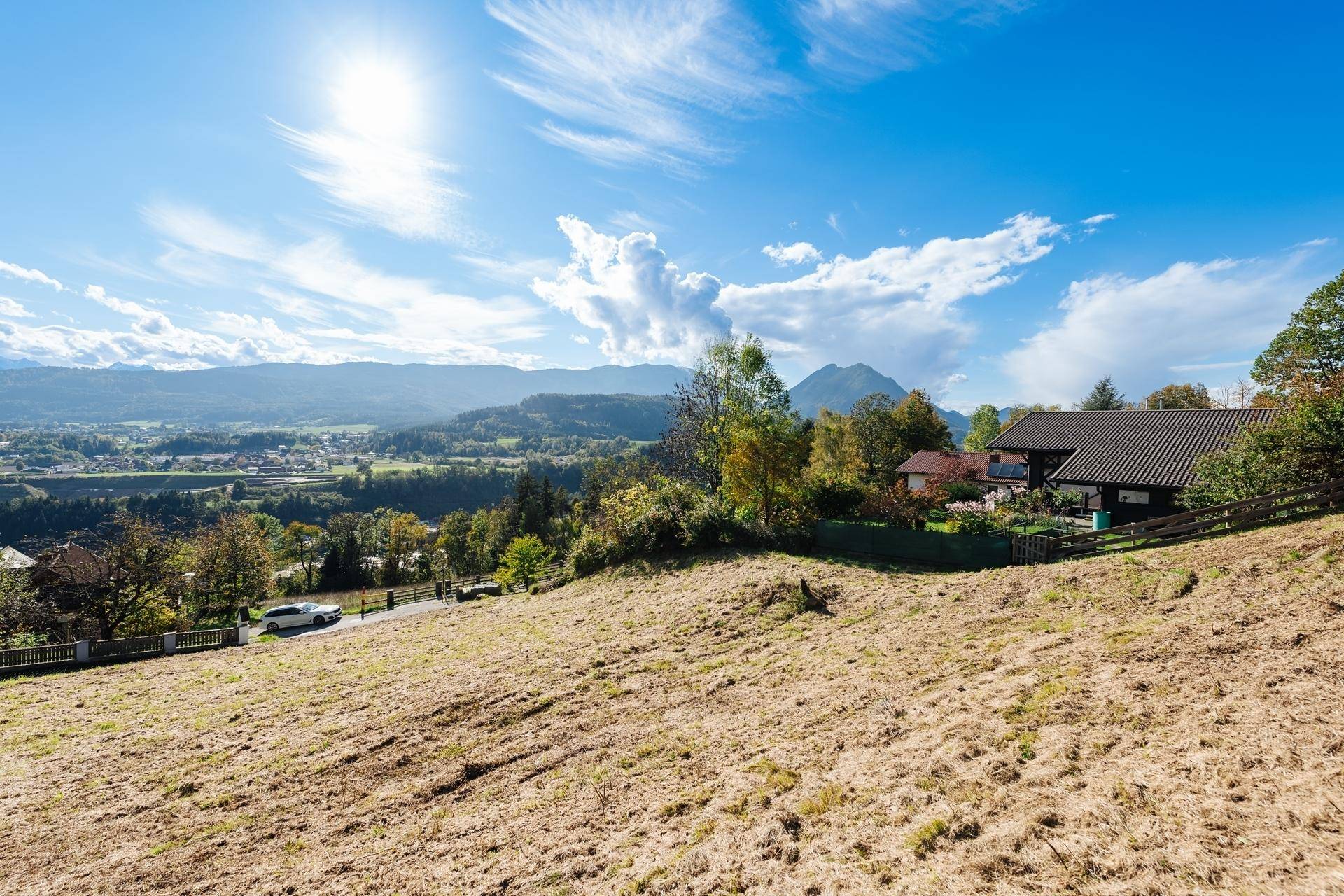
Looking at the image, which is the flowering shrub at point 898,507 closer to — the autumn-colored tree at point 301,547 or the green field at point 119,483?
the autumn-colored tree at point 301,547

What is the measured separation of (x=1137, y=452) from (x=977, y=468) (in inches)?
705

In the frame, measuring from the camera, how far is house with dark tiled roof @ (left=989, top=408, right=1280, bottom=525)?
73.7 ft

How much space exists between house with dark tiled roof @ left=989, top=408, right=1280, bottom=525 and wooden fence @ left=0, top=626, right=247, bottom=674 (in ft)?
124

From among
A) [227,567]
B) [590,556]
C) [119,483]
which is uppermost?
[590,556]

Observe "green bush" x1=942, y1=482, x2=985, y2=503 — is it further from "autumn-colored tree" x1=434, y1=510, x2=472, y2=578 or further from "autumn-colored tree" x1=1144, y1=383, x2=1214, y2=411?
"autumn-colored tree" x1=434, y1=510, x2=472, y2=578

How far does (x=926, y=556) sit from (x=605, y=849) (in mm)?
15616

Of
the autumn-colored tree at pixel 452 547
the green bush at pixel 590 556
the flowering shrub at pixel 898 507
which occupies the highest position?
the flowering shrub at pixel 898 507

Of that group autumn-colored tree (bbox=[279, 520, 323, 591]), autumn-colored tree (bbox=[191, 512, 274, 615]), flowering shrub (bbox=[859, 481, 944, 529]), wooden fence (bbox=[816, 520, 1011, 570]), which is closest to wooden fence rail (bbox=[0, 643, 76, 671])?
autumn-colored tree (bbox=[191, 512, 274, 615])

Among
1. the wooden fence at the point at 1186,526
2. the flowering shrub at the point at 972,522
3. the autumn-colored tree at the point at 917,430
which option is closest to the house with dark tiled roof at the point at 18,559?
the flowering shrub at the point at 972,522

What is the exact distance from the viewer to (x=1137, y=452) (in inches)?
976

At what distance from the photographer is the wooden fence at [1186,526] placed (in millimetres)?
12820

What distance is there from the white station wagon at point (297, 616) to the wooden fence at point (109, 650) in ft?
17.8

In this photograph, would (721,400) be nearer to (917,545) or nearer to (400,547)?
(917,545)

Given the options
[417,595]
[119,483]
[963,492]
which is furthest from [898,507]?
[119,483]
